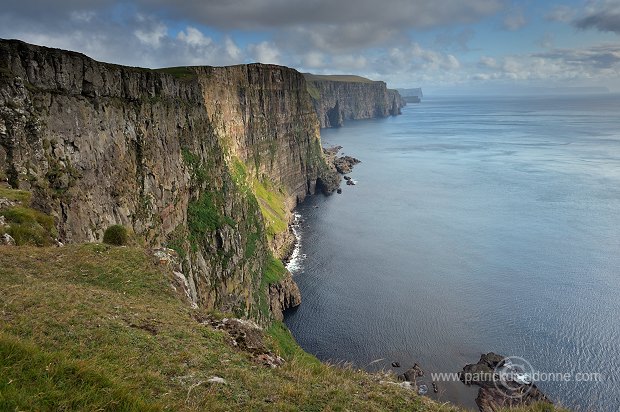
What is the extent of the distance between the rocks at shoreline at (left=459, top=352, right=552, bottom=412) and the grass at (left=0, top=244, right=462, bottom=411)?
4173 cm

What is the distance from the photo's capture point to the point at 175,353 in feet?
42.6

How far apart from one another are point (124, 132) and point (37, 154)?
11.7m

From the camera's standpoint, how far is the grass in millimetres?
8906

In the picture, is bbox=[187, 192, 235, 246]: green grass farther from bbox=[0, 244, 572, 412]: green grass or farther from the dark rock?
bbox=[0, 244, 572, 412]: green grass

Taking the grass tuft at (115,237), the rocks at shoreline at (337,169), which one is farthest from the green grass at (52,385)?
the rocks at shoreline at (337,169)

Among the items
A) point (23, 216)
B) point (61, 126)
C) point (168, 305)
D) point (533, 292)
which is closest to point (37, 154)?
point (61, 126)

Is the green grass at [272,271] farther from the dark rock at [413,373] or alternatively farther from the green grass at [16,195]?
the green grass at [16,195]

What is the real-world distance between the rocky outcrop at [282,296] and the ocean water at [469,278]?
219 centimetres

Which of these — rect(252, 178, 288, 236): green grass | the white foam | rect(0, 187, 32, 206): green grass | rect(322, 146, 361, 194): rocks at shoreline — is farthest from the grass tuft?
rect(322, 146, 361, 194): rocks at shoreline

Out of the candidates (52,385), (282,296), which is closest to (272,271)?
(282,296)

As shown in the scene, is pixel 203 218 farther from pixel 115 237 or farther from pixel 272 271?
pixel 115 237

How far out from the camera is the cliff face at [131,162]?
28031mm

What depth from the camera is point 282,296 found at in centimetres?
6688

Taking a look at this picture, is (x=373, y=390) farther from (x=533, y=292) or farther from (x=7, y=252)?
(x=533, y=292)
